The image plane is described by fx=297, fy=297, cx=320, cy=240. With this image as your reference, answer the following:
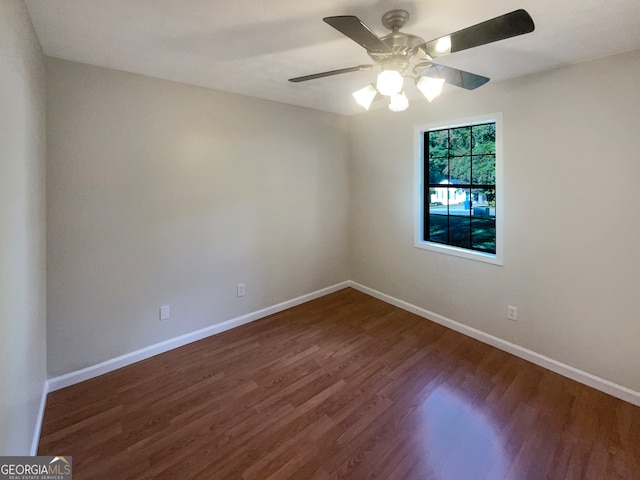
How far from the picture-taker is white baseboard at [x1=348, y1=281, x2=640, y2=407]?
2113 mm

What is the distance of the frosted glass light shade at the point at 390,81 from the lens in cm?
152

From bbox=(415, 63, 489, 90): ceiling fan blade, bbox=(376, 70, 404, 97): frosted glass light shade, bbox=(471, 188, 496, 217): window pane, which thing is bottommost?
bbox=(471, 188, 496, 217): window pane

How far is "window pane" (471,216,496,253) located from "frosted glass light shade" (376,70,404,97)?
1.98 m

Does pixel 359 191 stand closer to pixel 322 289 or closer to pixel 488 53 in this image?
pixel 322 289

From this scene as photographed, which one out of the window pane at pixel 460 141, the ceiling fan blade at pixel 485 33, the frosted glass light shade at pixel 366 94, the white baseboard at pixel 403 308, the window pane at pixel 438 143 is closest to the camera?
the ceiling fan blade at pixel 485 33

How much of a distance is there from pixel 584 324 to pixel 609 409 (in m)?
0.57

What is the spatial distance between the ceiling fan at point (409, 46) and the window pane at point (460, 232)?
165 cm

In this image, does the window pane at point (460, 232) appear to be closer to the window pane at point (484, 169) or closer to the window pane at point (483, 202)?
the window pane at point (483, 202)

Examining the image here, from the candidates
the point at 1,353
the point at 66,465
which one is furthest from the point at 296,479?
the point at 1,353

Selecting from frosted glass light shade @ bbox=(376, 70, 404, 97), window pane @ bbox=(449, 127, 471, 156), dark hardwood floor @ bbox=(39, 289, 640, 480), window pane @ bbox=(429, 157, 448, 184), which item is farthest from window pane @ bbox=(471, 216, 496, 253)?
frosted glass light shade @ bbox=(376, 70, 404, 97)

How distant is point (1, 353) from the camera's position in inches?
43.2

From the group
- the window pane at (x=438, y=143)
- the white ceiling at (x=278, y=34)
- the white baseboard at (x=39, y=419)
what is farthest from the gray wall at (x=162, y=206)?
the window pane at (x=438, y=143)

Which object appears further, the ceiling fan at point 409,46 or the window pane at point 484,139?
the window pane at point 484,139

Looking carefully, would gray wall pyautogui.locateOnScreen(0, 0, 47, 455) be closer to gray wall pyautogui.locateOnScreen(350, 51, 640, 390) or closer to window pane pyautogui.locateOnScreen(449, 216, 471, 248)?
gray wall pyautogui.locateOnScreen(350, 51, 640, 390)
